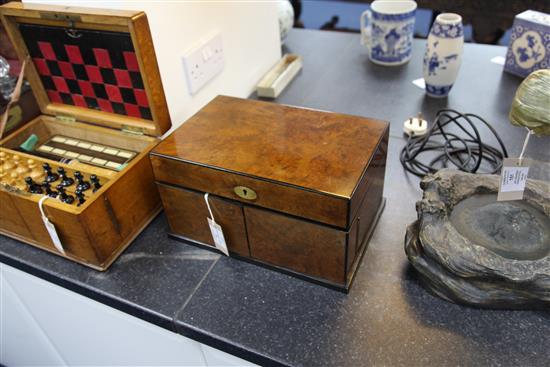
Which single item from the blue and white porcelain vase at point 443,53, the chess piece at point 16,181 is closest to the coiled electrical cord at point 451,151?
the blue and white porcelain vase at point 443,53

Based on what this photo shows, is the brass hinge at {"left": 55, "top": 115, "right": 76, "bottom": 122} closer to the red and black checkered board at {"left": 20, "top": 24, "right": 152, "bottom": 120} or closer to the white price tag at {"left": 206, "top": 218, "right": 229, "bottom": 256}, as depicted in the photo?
the red and black checkered board at {"left": 20, "top": 24, "right": 152, "bottom": 120}

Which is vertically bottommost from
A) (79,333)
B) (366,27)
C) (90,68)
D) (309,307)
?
(79,333)

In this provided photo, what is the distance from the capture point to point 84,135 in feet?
3.11

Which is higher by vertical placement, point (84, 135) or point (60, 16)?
point (60, 16)

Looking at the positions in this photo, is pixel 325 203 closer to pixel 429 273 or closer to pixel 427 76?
pixel 429 273

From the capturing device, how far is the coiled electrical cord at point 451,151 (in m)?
0.95

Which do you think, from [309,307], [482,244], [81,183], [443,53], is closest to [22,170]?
[81,183]

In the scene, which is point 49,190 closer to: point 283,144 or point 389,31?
point 283,144

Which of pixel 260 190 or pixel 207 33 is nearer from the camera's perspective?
pixel 260 190

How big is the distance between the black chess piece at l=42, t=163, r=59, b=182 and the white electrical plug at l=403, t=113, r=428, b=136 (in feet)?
2.54

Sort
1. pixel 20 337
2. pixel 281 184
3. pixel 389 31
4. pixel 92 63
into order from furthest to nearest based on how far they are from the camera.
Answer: pixel 389 31 → pixel 20 337 → pixel 92 63 → pixel 281 184

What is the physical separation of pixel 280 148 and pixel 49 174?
1.43ft

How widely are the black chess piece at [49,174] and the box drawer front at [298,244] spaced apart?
38 centimetres

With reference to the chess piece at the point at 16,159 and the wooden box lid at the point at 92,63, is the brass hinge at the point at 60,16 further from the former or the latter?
the chess piece at the point at 16,159
